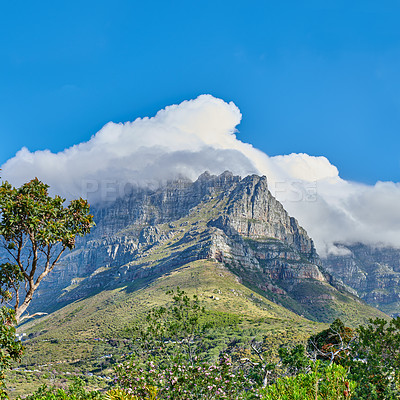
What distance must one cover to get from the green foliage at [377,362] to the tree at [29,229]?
24.0 meters

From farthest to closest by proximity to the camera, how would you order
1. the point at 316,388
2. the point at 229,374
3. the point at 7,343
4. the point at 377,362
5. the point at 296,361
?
1. the point at 377,362
2. the point at 296,361
3. the point at 229,374
4. the point at 7,343
5. the point at 316,388

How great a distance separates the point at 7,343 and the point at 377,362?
29.6 m

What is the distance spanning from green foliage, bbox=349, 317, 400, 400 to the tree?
24.0 metres

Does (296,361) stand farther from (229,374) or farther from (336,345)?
(336,345)

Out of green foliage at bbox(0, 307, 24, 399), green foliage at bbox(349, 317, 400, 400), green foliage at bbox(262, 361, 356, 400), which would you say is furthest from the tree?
green foliage at bbox(349, 317, 400, 400)

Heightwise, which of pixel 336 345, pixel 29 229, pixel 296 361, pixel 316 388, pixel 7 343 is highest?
pixel 29 229

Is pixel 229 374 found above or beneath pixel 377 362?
beneath

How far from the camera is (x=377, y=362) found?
3109 centimetres

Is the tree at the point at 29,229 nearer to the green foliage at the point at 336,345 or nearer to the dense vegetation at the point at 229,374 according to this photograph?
the dense vegetation at the point at 229,374

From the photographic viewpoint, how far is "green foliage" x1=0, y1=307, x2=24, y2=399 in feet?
52.8

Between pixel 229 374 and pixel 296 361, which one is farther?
pixel 296 361

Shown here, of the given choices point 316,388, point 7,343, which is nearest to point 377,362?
point 316,388

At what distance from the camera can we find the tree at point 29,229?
61.3ft

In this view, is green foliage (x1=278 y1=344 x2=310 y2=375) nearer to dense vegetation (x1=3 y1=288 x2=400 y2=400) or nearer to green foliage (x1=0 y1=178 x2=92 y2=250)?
dense vegetation (x1=3 y1=288 x2=400 y2=400)
